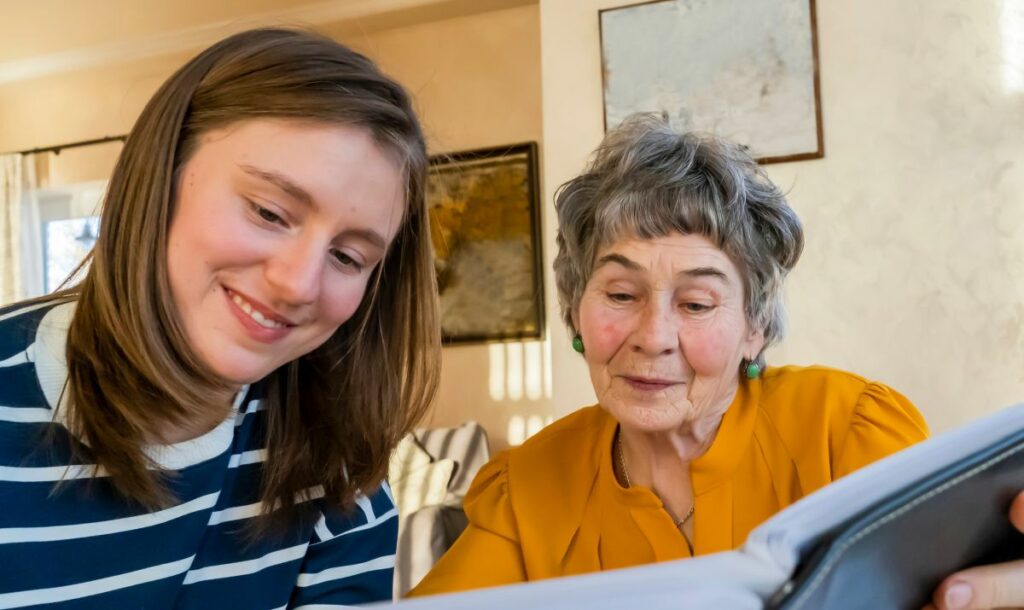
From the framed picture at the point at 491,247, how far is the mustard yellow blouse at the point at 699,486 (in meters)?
2.67

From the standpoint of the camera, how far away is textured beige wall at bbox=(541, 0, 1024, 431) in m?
2.38

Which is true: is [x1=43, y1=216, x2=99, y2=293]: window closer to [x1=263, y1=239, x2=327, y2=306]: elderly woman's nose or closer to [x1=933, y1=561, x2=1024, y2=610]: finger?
[x1=263, y1=239, x2=327, y2=306]: elderly woman's nose

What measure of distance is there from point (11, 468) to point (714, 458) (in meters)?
0.90

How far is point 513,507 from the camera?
129 cm

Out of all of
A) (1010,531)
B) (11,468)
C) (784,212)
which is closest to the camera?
(1010,531)

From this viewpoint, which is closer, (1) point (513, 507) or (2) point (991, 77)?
(1) point (513, 507)

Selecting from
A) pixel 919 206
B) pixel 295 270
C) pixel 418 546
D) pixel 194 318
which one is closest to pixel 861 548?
pixel 295 270

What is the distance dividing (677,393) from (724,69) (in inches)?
64.8

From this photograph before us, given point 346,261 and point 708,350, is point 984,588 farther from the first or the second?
point 346,261

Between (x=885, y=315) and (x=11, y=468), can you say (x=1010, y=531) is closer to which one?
(x=11, y=468)

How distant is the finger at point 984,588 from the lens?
0.64m

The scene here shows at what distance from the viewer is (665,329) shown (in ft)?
3.92

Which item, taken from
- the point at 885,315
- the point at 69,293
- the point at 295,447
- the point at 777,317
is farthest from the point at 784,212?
the point at 885,315

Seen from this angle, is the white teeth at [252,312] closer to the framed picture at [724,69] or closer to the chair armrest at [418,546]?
the framed picture at [724,69]
